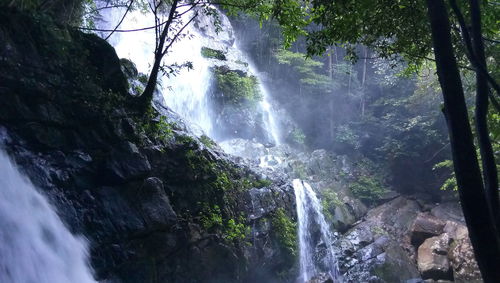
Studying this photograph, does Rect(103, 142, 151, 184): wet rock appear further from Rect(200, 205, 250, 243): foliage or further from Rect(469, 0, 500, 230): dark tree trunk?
Rect(469, 0, 500, 230): dark tree trunk

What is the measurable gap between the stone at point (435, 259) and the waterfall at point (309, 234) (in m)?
3.62

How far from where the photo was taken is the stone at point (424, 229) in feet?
52.7

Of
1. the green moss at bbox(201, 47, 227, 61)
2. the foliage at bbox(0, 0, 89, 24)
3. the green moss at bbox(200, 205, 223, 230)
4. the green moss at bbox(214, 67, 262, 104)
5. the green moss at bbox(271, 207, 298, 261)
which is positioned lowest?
the green moss at bbox(271, 207, 298, 261)

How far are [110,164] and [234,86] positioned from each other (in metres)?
12.9

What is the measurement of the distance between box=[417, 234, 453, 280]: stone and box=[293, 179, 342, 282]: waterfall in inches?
142

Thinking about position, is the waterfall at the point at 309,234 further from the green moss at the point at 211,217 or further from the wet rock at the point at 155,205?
the wet rock at the point at 155,205

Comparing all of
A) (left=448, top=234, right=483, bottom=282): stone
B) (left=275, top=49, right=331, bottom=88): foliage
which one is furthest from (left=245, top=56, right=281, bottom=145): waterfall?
(left=448, top=234, right=483, bottom=282): stone

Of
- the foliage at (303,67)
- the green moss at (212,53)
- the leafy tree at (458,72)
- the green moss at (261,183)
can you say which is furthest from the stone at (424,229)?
the green moss at (212,53)

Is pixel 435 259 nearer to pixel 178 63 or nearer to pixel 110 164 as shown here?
pixel 110 164

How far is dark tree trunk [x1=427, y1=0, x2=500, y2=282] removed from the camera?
3.14 meters

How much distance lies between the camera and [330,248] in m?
14.9

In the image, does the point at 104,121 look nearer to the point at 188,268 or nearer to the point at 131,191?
the point at 131,191

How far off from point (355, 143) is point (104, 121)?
63.7 feet

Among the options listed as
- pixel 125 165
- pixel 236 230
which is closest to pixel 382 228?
pixel 236 230
